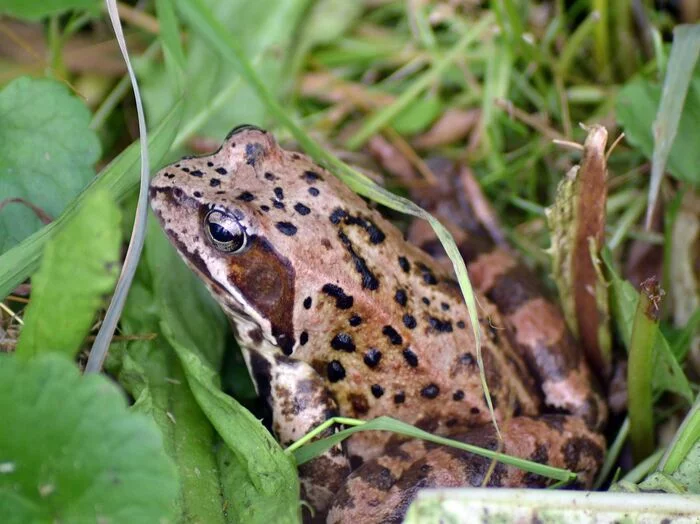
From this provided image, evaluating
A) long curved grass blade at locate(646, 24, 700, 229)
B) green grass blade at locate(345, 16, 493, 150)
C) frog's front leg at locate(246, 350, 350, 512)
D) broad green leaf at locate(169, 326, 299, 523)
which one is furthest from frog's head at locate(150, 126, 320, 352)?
long curved grass blade at locate(646, 24, 700, 229)

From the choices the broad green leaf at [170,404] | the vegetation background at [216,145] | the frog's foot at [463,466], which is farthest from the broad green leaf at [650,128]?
the broad green leaf at [170,404]

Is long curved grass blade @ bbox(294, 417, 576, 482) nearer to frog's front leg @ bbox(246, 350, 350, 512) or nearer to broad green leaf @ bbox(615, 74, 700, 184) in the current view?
frog's front leg @ bbox(246, 350, 350, 512)

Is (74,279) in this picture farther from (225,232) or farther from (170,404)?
(170,404)

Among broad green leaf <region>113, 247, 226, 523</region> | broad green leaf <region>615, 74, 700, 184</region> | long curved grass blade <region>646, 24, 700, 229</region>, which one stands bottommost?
broad green leaf <region>615, 74, 700, 184</region>

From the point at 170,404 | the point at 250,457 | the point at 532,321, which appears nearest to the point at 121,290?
the point at 170,404

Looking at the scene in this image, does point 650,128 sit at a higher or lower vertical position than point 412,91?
lower

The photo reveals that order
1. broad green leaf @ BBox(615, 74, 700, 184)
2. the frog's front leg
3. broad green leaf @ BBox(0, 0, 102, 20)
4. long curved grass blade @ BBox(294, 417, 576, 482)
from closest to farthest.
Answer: long curved grass blade @ BBox(294, 417, 576, 482)
the frog's front leg
broad green leaf @ BBox(0, 0, 102, 20)
broad green leaf @ BBox(615, 74, 700, 184)

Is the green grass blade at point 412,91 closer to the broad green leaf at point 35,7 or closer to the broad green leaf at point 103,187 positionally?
the broad green leaf at point 103,187
